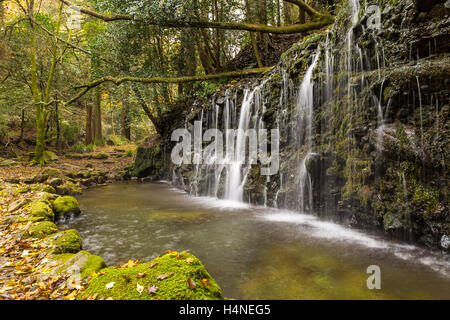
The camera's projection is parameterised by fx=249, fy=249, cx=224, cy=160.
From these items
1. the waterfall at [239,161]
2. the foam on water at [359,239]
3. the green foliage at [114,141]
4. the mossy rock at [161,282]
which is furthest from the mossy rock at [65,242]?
the green foliage at [114,141]

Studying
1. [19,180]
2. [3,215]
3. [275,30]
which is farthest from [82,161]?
[275,30]

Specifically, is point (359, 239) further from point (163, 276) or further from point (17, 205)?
point (17, 205)

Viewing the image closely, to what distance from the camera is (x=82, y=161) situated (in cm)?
1822

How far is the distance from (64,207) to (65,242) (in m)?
3.92

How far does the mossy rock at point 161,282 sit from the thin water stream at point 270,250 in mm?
1303

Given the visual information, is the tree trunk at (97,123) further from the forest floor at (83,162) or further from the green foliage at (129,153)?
the green foliage at (129,153)

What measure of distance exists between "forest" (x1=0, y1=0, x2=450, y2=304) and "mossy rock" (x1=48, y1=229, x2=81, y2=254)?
3 centimetres

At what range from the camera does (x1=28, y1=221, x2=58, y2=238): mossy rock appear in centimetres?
483

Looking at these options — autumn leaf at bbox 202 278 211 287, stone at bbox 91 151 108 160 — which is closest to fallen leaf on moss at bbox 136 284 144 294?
autumn leaf at bbox 202 278 211 287

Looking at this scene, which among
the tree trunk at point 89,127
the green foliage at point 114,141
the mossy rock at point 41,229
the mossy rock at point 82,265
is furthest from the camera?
the green foliage at point 114,141

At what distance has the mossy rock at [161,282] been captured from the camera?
2309 millimetres

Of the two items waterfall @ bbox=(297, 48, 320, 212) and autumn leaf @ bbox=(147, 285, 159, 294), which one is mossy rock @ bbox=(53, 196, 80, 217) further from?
waterfall @ bbox=(297, 48, 320, 212)
